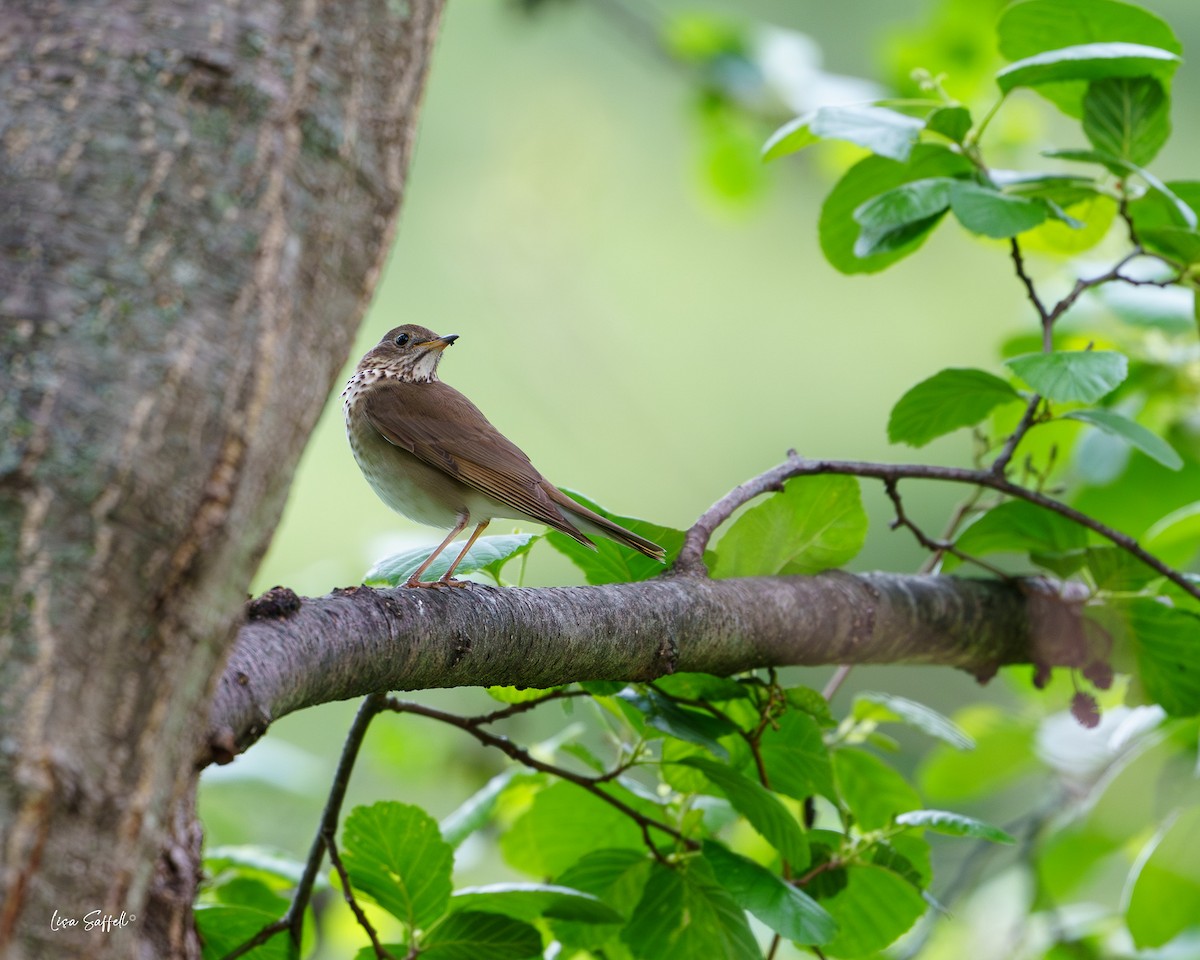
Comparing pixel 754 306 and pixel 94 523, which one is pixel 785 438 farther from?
pixel 94 523

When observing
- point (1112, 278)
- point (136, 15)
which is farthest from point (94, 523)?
point (1112, 278)

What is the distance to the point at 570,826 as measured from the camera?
1.84 m

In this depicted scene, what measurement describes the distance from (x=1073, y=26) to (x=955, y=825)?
4.50ft

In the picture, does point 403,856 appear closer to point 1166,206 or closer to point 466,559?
point 466,559

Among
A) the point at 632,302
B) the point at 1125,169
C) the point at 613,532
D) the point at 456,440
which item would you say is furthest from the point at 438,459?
the point at 632,302

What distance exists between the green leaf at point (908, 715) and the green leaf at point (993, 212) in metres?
0.76

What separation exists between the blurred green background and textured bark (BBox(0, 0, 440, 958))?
13.0ft

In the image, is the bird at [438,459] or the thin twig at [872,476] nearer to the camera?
the thin twig at [872,476]

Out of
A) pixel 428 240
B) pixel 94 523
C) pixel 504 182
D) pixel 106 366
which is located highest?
pixel 504 182

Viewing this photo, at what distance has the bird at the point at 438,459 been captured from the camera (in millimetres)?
2379

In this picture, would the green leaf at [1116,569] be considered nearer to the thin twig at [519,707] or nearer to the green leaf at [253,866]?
the thin twig at [519,707]

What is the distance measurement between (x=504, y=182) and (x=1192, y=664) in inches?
243

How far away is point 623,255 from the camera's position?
891cm

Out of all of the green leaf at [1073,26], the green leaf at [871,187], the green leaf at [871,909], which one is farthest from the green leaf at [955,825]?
the green leaf at [1073,26]
